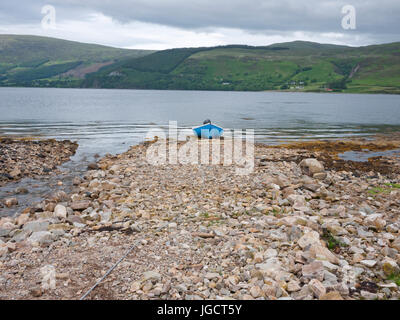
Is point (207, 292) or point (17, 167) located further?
point (17, 167)

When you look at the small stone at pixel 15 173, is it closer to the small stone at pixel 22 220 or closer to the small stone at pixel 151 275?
the small stone at pixel 22 220

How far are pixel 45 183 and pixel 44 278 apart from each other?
12.0 metres

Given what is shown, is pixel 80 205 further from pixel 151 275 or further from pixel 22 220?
pixel 151 275

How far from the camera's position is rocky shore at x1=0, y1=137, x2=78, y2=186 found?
1923 centimetres

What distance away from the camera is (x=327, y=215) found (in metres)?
11.1

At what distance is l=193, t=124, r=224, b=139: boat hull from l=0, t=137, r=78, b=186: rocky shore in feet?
38.0

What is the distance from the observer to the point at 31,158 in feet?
73.7

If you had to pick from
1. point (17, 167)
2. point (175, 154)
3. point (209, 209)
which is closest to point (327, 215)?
point (209, 209)

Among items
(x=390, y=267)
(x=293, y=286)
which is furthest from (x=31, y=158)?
(x=390, y=267)

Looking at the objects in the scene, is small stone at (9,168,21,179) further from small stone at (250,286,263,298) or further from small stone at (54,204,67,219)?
small stone at (250,286,263,298)

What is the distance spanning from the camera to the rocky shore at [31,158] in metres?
19.2

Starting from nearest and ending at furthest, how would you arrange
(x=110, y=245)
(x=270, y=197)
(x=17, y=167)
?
(x=110, y=245) < (x=270, y=197) < (x=17, y=167)
